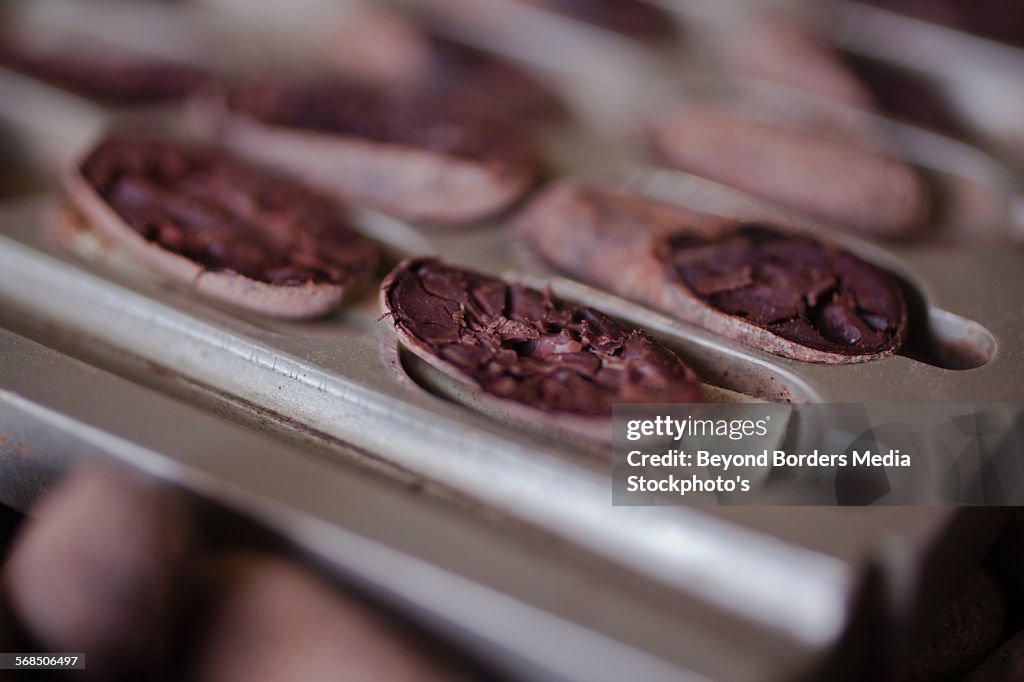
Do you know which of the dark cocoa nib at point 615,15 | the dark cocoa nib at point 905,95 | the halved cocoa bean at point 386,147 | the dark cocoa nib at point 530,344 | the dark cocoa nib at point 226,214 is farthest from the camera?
the dark cocoa nib at point 615,15

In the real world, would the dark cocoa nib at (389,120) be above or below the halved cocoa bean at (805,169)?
below

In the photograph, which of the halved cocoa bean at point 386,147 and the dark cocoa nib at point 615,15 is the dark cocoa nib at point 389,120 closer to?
the halved cocoa bean at point 386,147

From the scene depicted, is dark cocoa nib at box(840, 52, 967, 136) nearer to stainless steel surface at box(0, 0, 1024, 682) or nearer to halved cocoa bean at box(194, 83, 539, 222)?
stainless steel surface at box(0, 0, 1024, 682)

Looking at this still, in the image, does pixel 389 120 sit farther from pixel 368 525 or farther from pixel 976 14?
pixel 976 14

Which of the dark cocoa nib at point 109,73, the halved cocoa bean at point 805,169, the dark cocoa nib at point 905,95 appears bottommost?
the dark cocoa nib at point 109,73

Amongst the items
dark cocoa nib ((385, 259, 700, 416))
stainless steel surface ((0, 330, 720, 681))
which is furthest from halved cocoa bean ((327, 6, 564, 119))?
stainless steel surface ((0, 330, 720, 681))

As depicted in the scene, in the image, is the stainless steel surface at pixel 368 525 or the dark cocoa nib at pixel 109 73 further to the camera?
the dark cocoa nib at pixel 109 73

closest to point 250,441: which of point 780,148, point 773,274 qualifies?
point 773,274

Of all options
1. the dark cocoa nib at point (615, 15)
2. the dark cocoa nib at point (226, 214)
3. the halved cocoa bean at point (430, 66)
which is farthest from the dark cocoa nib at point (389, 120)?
the dark cocoa nib at point (615, 15)
